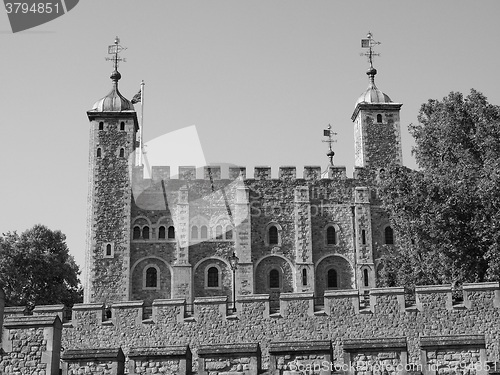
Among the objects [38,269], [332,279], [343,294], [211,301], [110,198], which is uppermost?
[110,198]

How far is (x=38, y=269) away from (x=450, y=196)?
91.4ft

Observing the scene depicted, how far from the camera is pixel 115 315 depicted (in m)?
21.7

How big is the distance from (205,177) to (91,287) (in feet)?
28.8

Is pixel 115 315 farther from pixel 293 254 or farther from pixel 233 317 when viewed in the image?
pixel 293 254

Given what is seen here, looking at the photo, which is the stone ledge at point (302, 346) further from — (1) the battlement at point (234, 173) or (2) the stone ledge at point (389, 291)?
(1) the battlement at point (234, 173)

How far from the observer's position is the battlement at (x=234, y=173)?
48.5 meters

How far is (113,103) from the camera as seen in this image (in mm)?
50062

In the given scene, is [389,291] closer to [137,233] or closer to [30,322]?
[30,322]

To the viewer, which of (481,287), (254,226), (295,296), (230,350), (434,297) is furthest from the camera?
(254,226)

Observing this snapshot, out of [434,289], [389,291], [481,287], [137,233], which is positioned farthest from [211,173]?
[481,287]

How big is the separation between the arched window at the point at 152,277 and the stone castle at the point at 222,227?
0.18ft

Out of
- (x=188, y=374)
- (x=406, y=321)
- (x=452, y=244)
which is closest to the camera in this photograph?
(x=188, y=374)

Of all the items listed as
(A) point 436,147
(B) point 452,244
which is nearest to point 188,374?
(B) point 452,244

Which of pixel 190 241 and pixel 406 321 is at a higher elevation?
pixel 190 241
